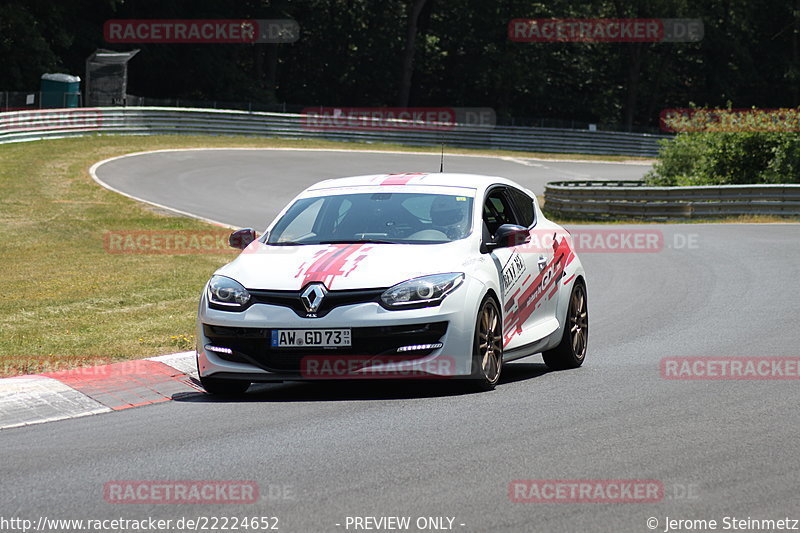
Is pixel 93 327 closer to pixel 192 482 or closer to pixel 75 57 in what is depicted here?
pixel 192 482

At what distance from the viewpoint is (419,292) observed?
8414 millimetres

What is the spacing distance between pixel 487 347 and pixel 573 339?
1989 millimetres

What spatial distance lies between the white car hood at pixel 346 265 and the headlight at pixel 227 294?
5cm

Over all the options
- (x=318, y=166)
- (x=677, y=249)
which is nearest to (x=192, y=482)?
(x=677, y=249)

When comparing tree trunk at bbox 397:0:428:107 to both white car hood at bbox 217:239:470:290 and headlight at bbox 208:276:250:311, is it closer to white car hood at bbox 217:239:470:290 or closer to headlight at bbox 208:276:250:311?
white car hood at bbox 217:239:470:290

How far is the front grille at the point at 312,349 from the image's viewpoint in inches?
327

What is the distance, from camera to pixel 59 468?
6.60 meters

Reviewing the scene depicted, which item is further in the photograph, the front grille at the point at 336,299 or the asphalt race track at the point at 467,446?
the front grille at the point at 336,299

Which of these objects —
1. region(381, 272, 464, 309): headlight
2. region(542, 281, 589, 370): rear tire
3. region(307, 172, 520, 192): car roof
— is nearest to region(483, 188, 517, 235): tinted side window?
region(307, 172, 520, 192): car roof

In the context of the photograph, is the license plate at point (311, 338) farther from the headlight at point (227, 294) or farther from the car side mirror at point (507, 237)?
the car side mirror at point (507, 237)

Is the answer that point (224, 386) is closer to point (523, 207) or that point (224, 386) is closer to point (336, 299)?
point (336, 299)

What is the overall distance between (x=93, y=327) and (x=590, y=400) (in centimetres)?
578

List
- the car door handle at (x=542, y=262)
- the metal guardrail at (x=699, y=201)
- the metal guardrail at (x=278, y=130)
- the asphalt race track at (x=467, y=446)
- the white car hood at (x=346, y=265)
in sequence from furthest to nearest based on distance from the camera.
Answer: the metal guardrail at (x=278, y=130), the metal guardrail at (x=699, y=201), the car door handle at (x=542, y=262), the white car hood at (x=346, y=265), the asphalt race track at (x=467, y=446)

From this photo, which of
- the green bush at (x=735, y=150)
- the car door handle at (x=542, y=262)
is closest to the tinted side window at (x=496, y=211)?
the car door handle at (x=542, y=262)
